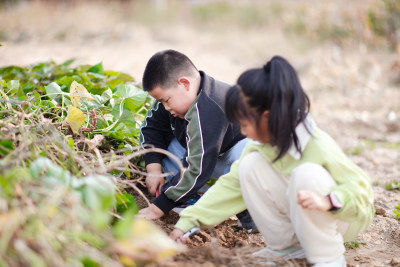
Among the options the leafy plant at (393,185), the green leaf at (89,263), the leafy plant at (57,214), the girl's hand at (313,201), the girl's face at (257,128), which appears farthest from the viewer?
the leafy plant at (393,185)

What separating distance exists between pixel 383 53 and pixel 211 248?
7.04 metres

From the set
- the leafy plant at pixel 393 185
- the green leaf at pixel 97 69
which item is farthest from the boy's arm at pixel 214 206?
the green leaf at pixel 97 69

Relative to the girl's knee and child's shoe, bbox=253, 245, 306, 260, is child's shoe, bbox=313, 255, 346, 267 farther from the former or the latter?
the girl's knee

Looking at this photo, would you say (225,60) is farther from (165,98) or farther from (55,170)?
(55,170)

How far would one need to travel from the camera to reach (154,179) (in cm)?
234

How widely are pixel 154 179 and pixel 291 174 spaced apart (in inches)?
36.7

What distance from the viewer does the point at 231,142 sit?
237 cm

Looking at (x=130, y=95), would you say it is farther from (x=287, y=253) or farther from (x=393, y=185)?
(x=393, y=185)

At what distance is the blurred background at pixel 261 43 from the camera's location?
504 cm

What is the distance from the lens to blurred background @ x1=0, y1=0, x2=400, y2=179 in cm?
504

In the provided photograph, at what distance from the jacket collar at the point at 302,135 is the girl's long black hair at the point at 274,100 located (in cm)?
2

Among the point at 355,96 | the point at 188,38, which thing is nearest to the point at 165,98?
the point at 355,96

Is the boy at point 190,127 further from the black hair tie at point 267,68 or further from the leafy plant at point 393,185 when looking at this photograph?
the leafy plant at point 393,185

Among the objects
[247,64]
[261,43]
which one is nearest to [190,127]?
[247,64]
